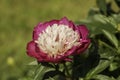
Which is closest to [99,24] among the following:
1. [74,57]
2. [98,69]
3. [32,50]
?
[74,57]

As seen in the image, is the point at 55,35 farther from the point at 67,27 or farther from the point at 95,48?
the point at 95,48

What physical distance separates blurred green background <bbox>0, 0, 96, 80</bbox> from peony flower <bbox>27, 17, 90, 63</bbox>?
101 inches

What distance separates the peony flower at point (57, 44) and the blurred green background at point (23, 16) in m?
2.58

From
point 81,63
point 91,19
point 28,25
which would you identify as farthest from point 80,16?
point 81,63

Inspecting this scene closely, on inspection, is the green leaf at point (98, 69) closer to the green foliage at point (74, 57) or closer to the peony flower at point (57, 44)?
the green foliage at point (74, 57)

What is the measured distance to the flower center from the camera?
48.5 inches

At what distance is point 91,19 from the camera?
6.20ft

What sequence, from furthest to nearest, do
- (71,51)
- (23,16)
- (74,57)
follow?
(23,16) < (74,57) < (71,51)

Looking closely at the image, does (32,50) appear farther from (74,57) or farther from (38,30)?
(74,57)

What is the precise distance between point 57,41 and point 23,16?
3.82 m

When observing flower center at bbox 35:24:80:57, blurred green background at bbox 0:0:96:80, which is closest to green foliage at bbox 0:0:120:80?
blurred green background at bbox 0:0:96:80

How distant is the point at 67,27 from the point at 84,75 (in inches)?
9.0

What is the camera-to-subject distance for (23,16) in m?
5.03

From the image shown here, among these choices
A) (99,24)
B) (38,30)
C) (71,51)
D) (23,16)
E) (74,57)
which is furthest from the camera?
(23,16)
